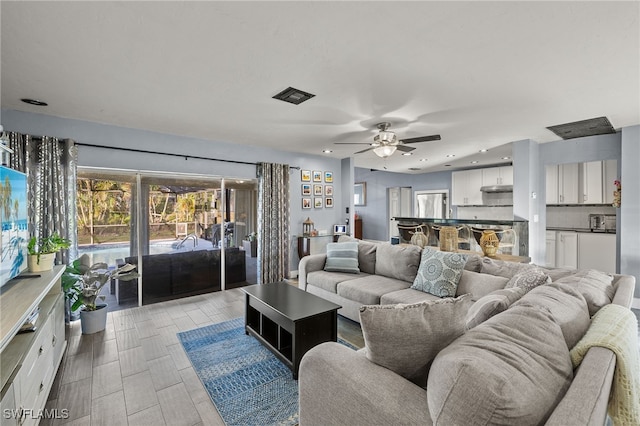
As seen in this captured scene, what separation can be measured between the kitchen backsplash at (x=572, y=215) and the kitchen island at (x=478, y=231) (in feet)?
7.27

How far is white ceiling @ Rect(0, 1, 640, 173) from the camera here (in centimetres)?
168

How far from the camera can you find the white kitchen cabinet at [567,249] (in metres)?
5.39

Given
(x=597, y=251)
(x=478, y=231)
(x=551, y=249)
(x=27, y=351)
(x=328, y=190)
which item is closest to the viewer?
(x=27, y=351)

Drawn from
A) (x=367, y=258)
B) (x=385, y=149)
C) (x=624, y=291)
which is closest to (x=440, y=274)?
(x=367, y=258)

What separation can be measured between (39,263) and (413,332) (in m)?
3.07

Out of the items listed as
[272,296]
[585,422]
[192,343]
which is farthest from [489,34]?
[192,343]

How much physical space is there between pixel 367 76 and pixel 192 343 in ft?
9.89

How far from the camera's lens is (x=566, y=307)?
4.47 ft

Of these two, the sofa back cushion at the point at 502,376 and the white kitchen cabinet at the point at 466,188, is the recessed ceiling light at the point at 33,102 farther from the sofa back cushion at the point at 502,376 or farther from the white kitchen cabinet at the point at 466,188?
the white kitchen cabinet at the point at 466,188

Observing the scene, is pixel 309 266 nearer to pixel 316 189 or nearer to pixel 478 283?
pixel 478 283

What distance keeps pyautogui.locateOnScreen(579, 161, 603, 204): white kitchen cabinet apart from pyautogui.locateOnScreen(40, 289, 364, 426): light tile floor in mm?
5301

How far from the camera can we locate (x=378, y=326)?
3.94ft

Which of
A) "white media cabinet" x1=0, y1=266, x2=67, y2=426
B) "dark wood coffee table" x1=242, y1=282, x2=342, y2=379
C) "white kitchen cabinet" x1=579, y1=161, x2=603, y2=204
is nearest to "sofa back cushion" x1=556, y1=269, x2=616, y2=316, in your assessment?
"dark wood coffee table" x1=242, y1=282, x2=342, y2=379

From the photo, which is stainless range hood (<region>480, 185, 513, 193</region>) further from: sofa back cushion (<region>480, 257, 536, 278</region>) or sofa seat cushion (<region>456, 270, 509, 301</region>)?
sofa seat cushion (<region>456, 270, 509, 301</region>)
